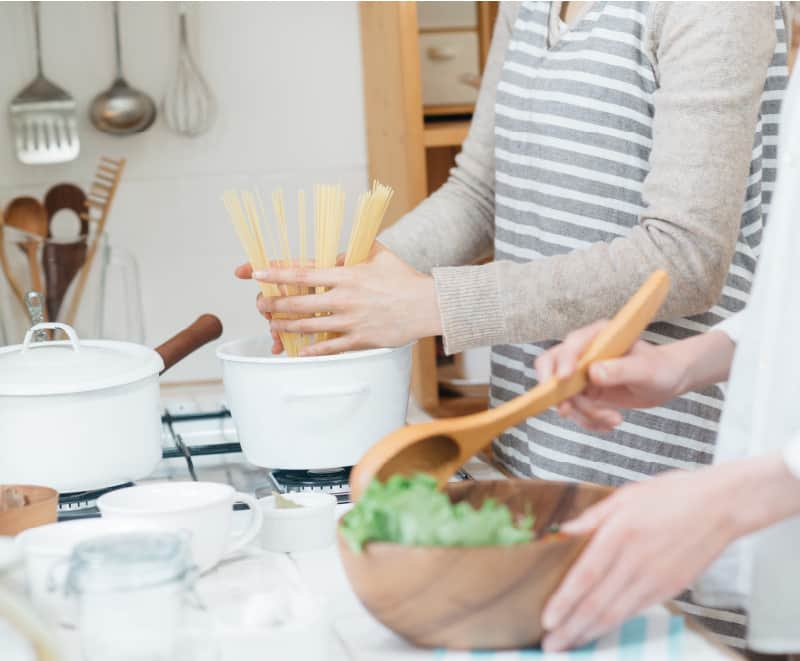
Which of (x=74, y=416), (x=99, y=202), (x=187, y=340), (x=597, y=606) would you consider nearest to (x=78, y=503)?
(x=74, y=416)

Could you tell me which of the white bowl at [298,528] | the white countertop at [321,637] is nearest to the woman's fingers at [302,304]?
the white bowl at [298,528]

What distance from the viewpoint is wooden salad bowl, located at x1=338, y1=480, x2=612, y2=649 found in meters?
0.71

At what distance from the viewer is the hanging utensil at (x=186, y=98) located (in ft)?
6.38

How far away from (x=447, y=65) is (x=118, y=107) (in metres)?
0.52

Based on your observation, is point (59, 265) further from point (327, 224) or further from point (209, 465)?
point (327, 224)

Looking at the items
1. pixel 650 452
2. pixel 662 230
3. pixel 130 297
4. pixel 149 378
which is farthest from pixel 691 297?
pixel 130 297

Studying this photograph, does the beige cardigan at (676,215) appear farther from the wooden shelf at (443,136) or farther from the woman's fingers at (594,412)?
the wooden shelf at (443,136)

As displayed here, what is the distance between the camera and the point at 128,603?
0.70 meters

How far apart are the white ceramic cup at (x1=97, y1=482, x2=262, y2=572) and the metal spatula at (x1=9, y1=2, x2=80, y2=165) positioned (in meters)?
1.06

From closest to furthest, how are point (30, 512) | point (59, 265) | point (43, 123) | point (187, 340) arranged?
1. point (30, 512)
2. point (187, 340)
3. point (59, 265)
4. point (43, 123)

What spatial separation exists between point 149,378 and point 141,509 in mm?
234

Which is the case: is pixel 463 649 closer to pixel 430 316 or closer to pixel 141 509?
pixel 141 509

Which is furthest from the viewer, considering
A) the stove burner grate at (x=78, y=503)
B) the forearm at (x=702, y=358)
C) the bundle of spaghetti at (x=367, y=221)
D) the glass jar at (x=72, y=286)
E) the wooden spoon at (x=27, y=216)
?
the wooden spoon at (x=27, y=216)

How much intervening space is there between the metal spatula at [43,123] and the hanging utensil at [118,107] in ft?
0.14
